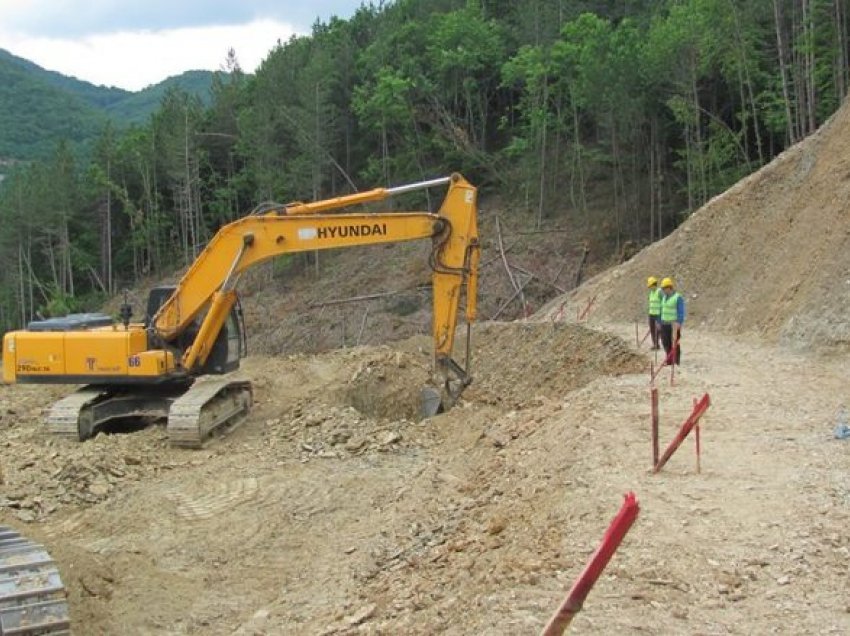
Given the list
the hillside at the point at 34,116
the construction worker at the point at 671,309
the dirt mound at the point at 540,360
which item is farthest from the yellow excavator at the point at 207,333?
the hillside at the point at 34,116

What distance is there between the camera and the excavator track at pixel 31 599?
597 centimetres

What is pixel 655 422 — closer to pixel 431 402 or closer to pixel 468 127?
pixel 431 402

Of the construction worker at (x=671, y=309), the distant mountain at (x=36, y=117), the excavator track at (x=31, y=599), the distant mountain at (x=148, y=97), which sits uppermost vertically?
the distant mountain at (x=148, y=97)

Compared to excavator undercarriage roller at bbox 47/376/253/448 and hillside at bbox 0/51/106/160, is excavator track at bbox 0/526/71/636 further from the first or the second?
hillside at bbox 0/51/106/160

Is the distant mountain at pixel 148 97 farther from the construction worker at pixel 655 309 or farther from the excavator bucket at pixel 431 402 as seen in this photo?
the excavator bucket at pixel 431 402

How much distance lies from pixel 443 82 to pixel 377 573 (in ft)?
137

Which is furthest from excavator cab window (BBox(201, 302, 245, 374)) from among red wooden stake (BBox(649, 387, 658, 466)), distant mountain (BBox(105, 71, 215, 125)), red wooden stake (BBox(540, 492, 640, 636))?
distant mountain (BBox(105, 71, 215, 125))

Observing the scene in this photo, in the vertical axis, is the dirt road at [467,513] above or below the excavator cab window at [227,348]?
below

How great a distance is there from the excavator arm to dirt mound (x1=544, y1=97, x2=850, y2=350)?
5634mm

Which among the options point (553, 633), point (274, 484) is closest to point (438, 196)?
point (274, 484)

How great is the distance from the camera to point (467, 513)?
839 cm

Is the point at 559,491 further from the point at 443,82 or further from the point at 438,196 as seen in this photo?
the point at 443,82

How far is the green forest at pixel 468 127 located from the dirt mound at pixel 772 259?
6897mm

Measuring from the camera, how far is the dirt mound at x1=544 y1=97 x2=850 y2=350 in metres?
15.5
